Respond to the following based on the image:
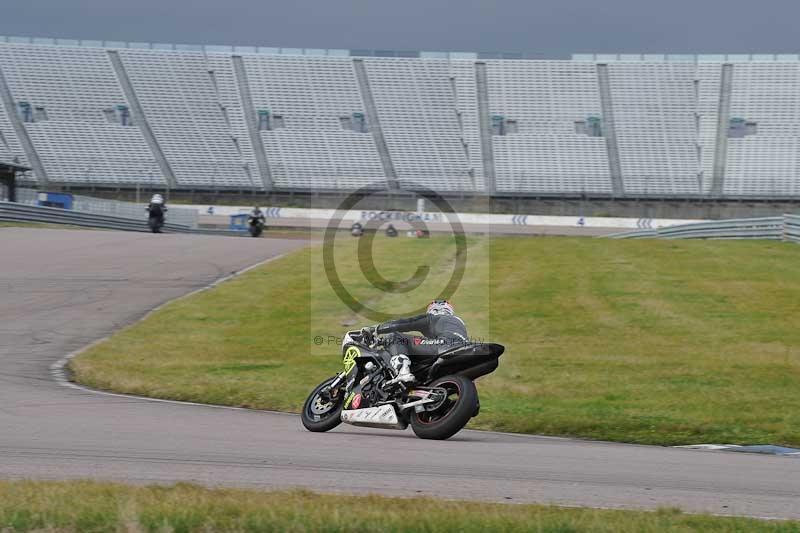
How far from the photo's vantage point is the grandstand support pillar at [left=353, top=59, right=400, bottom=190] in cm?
6275

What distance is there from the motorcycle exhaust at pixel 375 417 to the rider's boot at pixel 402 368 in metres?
0.27

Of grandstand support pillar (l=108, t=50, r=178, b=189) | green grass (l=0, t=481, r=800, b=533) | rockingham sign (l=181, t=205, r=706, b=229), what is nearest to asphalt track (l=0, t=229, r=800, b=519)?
green grass (l=0, t=481, r=800, b=533)

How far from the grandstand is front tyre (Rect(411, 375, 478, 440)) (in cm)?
5226

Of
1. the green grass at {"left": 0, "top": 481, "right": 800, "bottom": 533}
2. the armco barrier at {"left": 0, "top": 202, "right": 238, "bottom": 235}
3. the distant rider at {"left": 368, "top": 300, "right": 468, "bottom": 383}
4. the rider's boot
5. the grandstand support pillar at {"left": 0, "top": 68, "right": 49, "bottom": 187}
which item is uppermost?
the grandstand support pillar at {"left": 0, "top": 68, "right": 49, "bottom": 187}

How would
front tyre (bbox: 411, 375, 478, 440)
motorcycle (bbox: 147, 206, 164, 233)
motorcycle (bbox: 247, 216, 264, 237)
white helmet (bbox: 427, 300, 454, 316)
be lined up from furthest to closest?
motorcycle (bbox: 247, 216, 264, 237) → motorcycle (bbox: 147, 206, 164, 233) → white helmet (bbox: 427, 300, 454, 316) → front tyre (bbox: 411, 375, 478, 440)

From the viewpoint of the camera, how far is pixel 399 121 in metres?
65.4

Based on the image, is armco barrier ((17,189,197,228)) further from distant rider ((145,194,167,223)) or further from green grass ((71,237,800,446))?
green grass ((71,237,800,446))

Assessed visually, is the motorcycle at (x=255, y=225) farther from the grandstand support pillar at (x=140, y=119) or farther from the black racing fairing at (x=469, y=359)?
the black racing fairing at (x=469, y=359)

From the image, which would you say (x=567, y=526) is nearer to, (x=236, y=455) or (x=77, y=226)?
(x=236, y=455)

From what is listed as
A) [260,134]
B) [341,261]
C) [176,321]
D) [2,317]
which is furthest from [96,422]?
[260,134]

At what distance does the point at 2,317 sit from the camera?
1800cm

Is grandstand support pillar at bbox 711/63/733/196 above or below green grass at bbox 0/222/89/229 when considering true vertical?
above

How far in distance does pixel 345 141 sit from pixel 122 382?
2073 inches

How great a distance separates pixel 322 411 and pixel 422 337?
117 centimetres
